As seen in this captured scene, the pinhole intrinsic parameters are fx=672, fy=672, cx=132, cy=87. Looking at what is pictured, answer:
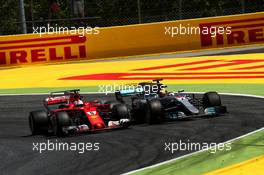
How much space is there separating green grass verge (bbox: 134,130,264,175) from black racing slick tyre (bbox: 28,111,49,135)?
3781mm

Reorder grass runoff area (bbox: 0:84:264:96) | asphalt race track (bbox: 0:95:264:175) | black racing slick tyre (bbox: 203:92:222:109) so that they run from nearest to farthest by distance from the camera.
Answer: asphalt race track (bbox: 0:95:264:175), black racing slick tyre (bbox: 203:92:222:109), grass runoff area (bbox: 0:84:264:96)

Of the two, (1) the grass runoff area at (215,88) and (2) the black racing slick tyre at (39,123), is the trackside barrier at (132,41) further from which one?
(2) the black racing slick tyre at (39,123)

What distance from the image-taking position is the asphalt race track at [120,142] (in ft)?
27.6

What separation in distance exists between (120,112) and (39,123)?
1.39 meters

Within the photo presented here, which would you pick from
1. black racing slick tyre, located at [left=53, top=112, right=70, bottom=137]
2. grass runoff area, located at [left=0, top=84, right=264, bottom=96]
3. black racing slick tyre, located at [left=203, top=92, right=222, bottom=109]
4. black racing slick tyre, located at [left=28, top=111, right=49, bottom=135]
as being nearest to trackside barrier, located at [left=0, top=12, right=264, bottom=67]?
grass runoff area, located at [left=0, top=84, right=264, bottom=96]

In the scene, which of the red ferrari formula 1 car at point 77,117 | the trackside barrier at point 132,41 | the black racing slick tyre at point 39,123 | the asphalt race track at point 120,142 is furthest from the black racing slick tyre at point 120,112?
the trackside barrier at point 132,41

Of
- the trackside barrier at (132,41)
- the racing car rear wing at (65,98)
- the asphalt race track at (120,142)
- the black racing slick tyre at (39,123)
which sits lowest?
the asphalt race track at (120,142)

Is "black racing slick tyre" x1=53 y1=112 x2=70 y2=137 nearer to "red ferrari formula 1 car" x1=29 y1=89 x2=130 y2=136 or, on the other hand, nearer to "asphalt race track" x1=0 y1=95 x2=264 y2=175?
"red ferrari formula 1 car" x1=29 y1=89 x2=130 y2=136

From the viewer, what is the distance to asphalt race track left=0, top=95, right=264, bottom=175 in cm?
841

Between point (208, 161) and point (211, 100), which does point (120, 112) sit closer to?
point (211, 100)

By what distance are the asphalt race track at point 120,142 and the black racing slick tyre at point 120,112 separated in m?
0.26

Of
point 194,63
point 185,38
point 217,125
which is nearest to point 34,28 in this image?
point 185,38

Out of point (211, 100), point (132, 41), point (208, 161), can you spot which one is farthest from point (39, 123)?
point (132, 41)

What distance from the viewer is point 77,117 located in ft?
37.1
